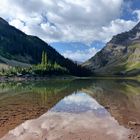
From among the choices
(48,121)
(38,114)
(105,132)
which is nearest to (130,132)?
(105,132)

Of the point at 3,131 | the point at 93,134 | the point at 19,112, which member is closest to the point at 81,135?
the point at 93,134

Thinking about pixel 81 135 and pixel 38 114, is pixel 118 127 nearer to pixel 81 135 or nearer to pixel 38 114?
pixel 81 135

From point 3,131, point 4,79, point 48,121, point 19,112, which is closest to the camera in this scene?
point 3,131

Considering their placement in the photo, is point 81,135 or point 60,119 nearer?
point 81,135

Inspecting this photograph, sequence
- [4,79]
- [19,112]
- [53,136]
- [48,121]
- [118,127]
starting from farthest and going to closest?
[4,79], [19,112], [48,121], [118,127], [53,136]

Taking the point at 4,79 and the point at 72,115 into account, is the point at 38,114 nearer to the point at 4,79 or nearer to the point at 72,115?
the point at 72,115

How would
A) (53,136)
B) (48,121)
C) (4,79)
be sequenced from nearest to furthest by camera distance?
(53,136) < (48,121) < (4,79)

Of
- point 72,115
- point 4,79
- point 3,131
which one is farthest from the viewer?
point 4,79

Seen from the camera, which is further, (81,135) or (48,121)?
(48,121)

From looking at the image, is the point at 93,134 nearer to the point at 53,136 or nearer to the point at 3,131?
the point at 53,136
